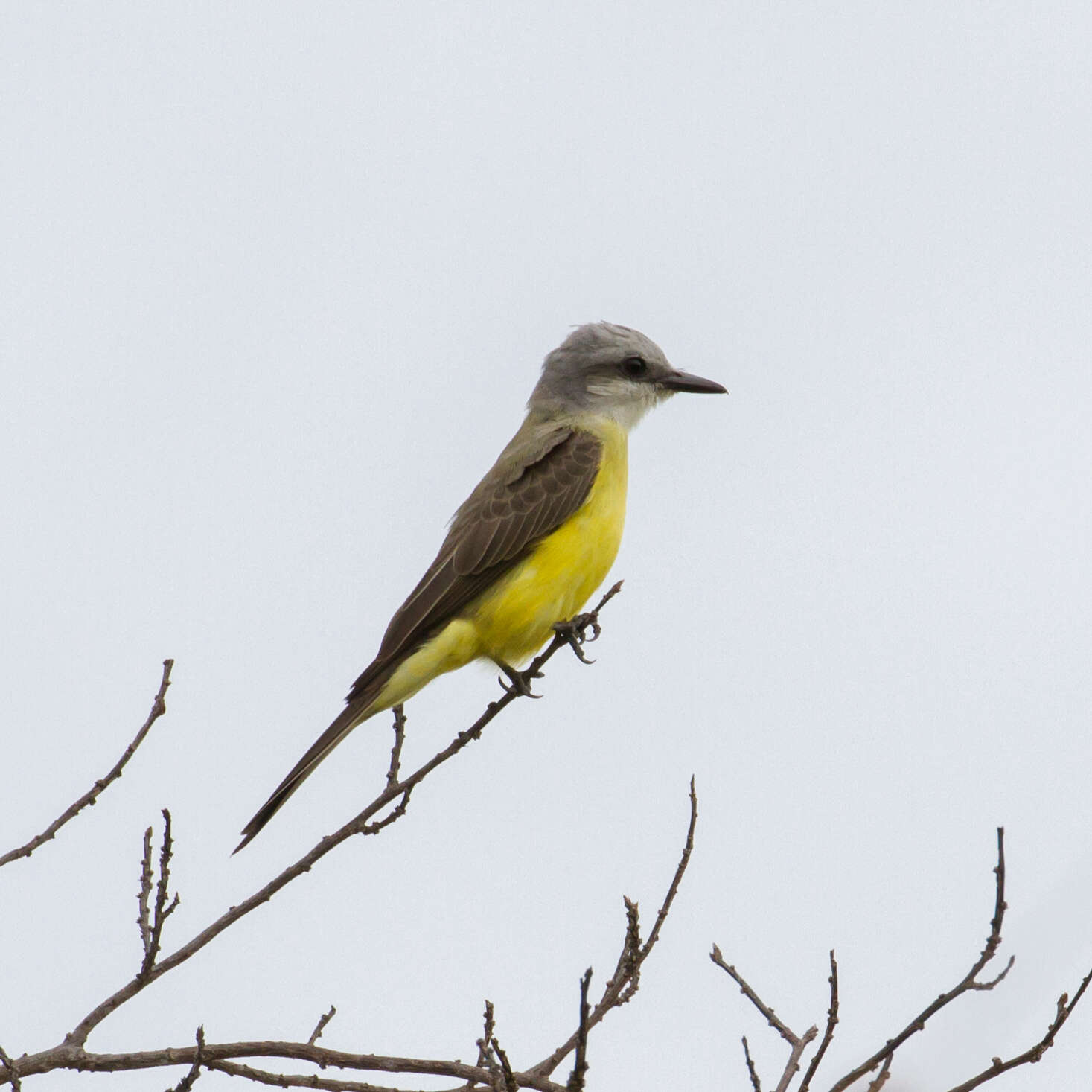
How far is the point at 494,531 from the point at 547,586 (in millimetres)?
585

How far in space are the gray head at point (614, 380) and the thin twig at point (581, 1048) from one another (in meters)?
5.58

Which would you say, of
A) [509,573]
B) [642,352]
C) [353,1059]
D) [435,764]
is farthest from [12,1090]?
[642,352]

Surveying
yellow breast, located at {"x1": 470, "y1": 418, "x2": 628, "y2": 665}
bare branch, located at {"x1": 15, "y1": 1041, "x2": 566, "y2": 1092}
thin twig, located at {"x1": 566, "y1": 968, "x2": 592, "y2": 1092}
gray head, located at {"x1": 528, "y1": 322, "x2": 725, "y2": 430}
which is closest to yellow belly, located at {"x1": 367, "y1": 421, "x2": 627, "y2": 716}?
yellow breast, located at {"x1": 470, "y1": 418, "x2": 628, "y2": 665}

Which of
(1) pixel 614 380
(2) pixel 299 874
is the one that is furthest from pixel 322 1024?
(1) pixel 614 380

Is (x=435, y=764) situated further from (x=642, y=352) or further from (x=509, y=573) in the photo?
(x=642, y=352)

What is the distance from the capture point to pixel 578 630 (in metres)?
6.64

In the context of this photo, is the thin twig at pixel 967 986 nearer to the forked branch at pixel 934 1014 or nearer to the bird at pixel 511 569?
the forked branch at pixel 934 1014

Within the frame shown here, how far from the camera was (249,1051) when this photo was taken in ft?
14.1

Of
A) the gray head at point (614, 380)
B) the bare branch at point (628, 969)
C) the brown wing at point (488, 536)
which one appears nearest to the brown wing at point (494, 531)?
the brown wing at point (488, 536)

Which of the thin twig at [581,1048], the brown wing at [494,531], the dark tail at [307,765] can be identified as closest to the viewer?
the thin twig at [581,1048]

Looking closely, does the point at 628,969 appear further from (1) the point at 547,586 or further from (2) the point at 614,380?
(2) the point at 614,380

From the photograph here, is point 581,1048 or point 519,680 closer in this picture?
point 581,1048

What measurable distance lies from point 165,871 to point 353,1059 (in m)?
0.81

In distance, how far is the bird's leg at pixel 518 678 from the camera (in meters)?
6.59
